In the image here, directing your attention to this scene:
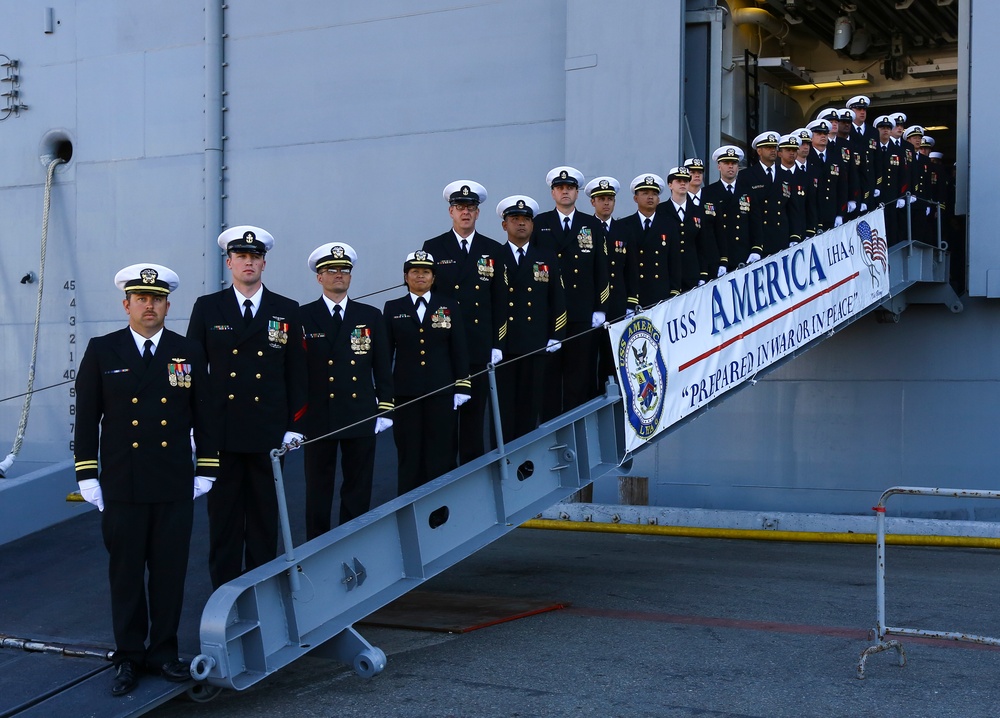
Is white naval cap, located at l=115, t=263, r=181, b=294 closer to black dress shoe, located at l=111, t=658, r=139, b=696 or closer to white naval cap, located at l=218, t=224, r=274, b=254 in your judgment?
white naval cap, located at l=218, t=224, r=274, b=254

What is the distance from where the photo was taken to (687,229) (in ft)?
25.6

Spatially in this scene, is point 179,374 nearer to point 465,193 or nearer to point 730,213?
point 465,193

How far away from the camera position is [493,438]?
618cm

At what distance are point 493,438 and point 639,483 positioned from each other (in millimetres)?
5147

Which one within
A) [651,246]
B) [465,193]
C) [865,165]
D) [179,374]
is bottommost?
[179,374]

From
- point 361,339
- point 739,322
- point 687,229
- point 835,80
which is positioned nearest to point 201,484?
point 361,339

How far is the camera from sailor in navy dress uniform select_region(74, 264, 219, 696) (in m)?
4.47

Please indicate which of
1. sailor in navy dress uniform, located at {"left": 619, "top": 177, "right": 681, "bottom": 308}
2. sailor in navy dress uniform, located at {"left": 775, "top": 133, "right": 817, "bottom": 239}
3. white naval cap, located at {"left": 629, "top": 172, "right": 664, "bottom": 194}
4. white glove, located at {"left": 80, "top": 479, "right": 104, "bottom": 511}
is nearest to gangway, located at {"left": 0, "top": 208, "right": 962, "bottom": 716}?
white glove, located at {"left": 80, "top": 479, "right": 104, "bottom": 511}

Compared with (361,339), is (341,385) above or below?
below

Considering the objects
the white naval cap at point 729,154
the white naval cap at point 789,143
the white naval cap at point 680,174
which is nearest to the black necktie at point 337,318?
the white naval cap at point 680,174

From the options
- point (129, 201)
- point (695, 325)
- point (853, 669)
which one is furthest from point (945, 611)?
point (129, 201)

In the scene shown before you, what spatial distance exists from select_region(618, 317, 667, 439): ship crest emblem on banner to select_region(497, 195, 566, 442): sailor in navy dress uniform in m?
0.41

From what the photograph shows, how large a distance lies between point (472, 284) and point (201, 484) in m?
2.13

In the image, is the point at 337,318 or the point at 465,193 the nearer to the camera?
the point at 337,318
